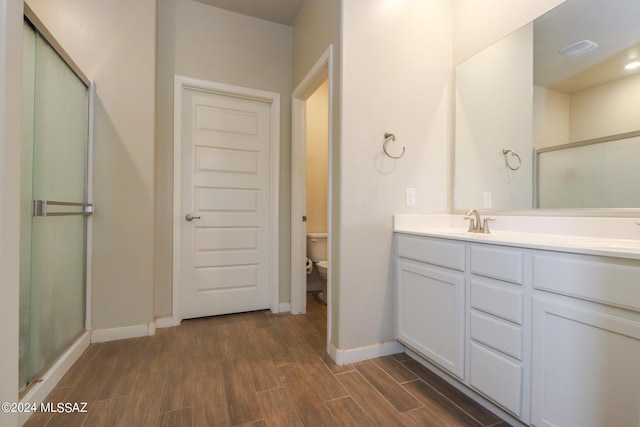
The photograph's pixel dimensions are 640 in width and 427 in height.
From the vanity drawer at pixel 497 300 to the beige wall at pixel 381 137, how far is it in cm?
60

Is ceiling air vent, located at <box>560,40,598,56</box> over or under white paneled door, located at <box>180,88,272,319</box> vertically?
over

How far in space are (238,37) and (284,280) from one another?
2.29 metres

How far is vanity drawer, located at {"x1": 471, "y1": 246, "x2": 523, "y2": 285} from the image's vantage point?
1155 mm

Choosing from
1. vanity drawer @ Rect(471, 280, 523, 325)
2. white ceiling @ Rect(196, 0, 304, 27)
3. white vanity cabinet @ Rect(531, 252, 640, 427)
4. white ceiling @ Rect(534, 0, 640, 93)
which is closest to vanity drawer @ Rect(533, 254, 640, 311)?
white vanity cabinet @ Rect(531, 252, 640, 427)

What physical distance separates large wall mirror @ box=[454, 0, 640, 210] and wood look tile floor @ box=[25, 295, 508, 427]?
119 cm

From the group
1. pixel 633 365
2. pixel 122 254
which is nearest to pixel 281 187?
pixel 122 254

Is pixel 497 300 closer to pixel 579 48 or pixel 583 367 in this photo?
pixel 583 367

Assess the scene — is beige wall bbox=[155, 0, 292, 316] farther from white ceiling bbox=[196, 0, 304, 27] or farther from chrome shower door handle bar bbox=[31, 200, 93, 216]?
chrome shower door handle bar bbox=[31, 200, 93, 216]

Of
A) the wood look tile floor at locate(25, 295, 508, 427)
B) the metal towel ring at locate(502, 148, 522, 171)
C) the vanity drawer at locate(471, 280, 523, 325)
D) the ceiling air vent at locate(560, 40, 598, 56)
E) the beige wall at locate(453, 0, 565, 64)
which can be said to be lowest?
the wood look tile floor at locate(25, 295, 508, 427)

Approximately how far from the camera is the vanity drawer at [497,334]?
1149mm

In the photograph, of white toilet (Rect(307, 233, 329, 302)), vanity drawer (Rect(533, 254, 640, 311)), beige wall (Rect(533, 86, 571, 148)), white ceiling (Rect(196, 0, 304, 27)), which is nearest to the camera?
vanity drawer (Rect(533, 254, 640, 311))

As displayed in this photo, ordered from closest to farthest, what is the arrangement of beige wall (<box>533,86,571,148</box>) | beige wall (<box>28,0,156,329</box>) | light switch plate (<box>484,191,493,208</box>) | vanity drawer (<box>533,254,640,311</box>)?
vanity drawer (<box>533,254,640,311</box>), beige wall (<box>533,86,571,148</box>), light switch plate (<box>484,191,493,208</box>), beige wall (<box>28,0,156,329</box>)

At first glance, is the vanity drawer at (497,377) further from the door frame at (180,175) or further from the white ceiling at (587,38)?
the door frame at (180,175)

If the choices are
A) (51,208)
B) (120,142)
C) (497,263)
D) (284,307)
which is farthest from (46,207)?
(497,263)
